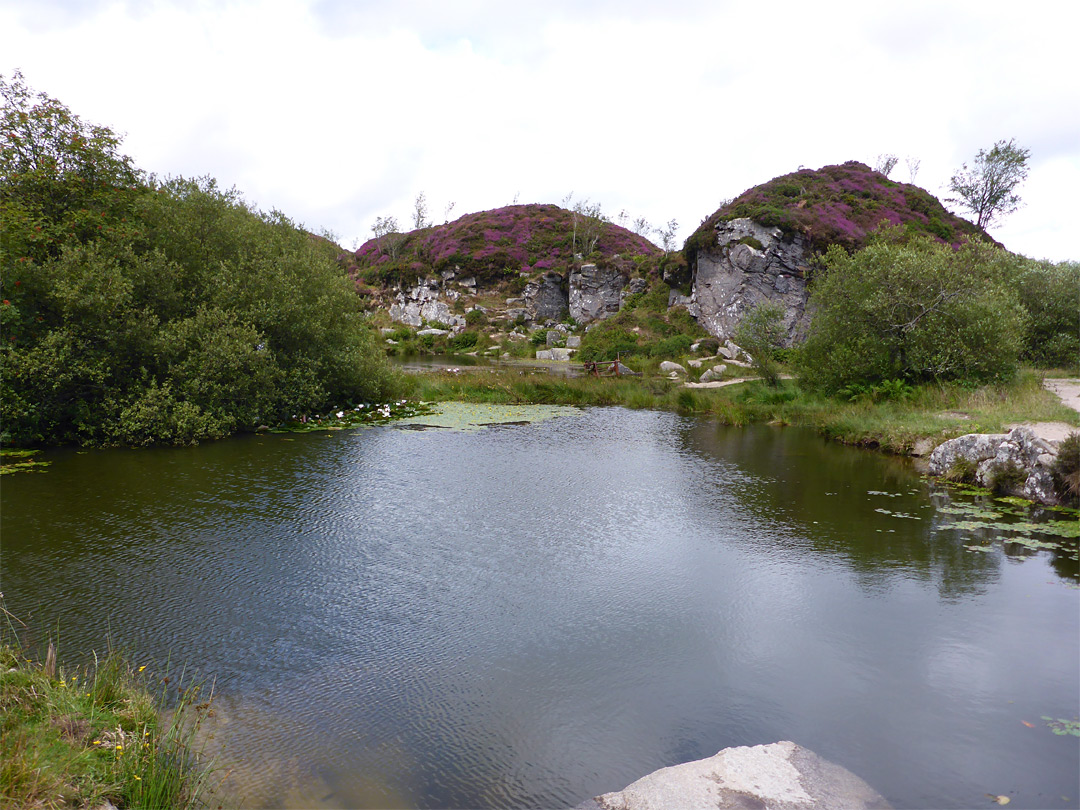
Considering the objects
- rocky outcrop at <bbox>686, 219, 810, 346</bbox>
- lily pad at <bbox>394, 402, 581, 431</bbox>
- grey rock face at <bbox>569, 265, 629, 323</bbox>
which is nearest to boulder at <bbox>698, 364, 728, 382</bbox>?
lily pad at <bbox>394, 402, 581, 431</bbox>

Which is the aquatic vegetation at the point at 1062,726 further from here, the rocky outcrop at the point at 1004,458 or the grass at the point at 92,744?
the rocky outcrop at the point at 1004,458

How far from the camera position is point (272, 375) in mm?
16828

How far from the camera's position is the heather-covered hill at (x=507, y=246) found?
204ft

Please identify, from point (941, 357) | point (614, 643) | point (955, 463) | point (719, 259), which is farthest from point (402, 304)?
point (614, 643)

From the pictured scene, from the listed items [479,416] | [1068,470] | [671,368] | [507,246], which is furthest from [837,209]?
[1068,470]

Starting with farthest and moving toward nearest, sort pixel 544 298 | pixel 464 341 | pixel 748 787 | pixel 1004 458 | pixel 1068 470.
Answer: pixel 544 298 < pixel 464 341 < pixel 1004 458 < pixel 1068 470 < pixel 748 787

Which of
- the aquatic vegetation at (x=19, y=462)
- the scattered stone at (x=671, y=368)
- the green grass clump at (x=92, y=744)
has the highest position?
the scattered stone at (x=671, y=368)

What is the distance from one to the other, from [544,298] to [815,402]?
3977cm

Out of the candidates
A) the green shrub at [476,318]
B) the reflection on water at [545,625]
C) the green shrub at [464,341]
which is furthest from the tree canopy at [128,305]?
the green shrub at [476,318]

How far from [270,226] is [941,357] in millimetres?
21518

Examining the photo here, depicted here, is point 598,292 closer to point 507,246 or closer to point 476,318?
point 476,318

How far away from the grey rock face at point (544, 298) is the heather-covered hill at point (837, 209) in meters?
15.3

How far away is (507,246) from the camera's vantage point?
65062mm

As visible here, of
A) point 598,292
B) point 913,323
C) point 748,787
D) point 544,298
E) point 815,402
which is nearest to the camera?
point 748,787
